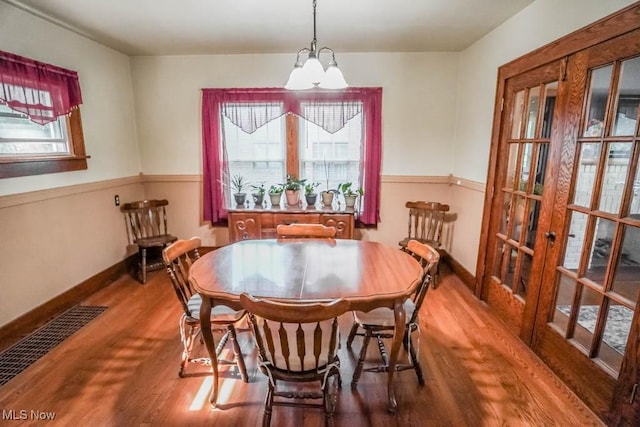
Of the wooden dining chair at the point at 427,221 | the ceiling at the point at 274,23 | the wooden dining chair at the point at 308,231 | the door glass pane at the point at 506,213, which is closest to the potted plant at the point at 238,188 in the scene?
the wooden dining chair at the point at 308,231

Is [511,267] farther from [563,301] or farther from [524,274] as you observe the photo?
[563,301]

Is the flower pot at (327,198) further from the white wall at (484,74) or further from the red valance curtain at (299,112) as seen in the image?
the white wall at (484,74)

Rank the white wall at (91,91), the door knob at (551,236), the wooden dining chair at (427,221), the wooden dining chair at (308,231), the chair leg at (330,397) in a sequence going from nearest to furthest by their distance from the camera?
the chair leg at (330,397), the door knob at (551,236), the white wall at (91,91), the wooden dining chair at (308,231), the wooden dining chair at (427,221)

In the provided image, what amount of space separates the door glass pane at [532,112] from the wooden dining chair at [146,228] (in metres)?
3.54

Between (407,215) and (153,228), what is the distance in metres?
3.15

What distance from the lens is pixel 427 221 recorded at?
3877 millimetres

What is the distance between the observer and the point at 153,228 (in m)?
3.93

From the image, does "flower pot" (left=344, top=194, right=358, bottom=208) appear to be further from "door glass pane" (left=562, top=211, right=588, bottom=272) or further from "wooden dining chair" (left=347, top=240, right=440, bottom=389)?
"door glass pane" (left=562, top=211, right=588, bottom=272)

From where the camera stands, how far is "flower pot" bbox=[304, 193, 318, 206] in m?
3.73

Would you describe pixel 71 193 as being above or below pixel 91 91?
below

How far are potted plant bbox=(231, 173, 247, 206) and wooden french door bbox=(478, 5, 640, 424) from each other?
2757 millimetres

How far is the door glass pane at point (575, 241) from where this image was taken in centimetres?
193

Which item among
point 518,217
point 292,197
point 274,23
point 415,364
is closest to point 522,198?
point 518,217

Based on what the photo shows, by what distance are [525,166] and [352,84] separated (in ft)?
6.76
